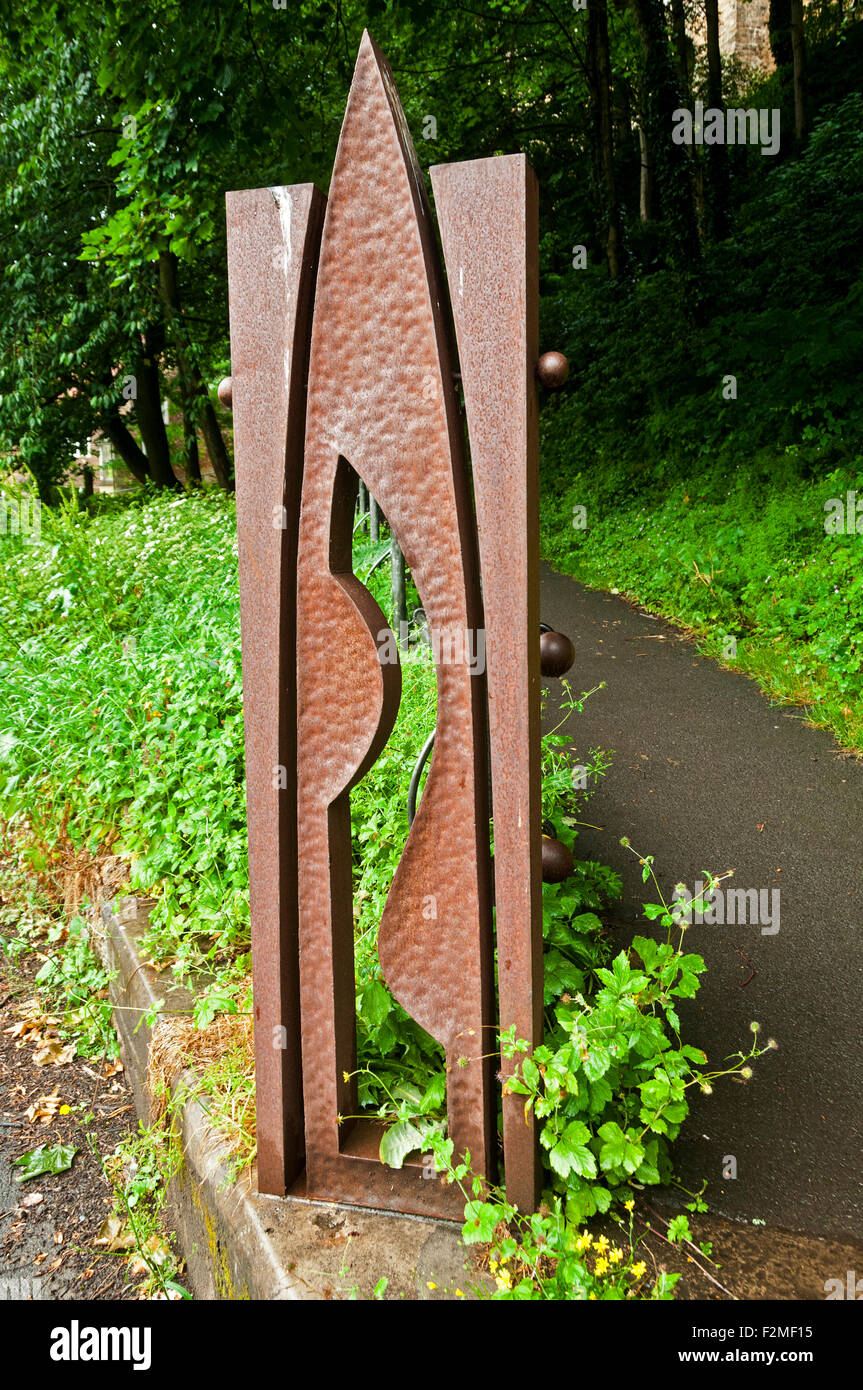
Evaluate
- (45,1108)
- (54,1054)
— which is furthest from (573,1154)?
(54,1054)

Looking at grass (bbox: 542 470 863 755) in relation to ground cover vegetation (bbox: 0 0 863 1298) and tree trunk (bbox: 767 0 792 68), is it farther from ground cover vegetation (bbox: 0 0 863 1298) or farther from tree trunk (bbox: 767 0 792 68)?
tree trunk (bbox: 767 0 792 68)

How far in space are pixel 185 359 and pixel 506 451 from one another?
1284cm

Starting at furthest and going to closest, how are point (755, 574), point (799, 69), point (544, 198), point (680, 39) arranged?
1. point (544, 198)
2. point (799, 69)
3. point (680, 39)
4. point (755, 574)

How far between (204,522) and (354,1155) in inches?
272

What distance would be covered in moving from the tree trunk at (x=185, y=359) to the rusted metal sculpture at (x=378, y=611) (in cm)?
1023

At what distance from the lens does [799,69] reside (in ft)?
46.1

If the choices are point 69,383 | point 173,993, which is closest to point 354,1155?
point 173,993

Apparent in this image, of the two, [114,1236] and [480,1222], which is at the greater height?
[480,1222]

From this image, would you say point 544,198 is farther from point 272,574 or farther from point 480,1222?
point 480,1222

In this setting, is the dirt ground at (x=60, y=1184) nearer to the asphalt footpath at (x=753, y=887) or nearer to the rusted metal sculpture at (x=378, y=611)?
the rusted metal sculpture at (x=378, y=611)

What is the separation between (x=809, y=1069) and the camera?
2230mm

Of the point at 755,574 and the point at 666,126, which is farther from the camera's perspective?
the point at 666,126

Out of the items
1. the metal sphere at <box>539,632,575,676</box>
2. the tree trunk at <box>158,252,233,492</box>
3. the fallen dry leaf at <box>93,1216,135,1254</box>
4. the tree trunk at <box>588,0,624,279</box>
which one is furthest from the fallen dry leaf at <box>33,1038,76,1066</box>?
the tree trunk at <box>588,0,624,279</box>

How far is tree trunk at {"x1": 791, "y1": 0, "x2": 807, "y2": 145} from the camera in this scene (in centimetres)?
1388
